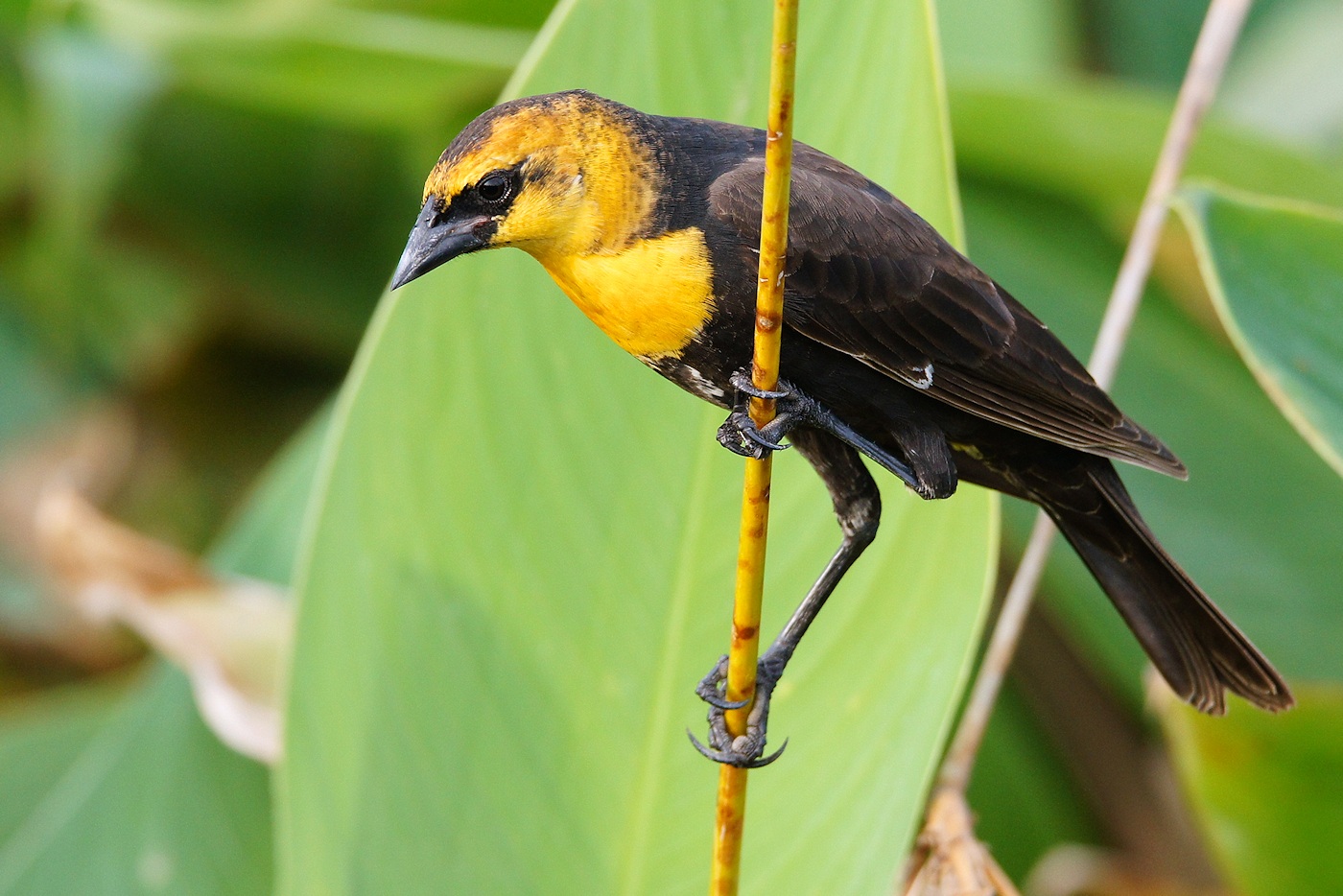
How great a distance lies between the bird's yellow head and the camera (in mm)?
1234

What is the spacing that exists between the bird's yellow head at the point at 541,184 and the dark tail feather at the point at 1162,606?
0.62m

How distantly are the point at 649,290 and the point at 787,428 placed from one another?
180 mm

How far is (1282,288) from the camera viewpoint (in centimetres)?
144

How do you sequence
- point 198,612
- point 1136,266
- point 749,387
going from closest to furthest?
point 749,387, point 1136,266, point 198,612

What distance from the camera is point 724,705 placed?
1.29m

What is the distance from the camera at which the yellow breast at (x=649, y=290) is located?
1.27 m

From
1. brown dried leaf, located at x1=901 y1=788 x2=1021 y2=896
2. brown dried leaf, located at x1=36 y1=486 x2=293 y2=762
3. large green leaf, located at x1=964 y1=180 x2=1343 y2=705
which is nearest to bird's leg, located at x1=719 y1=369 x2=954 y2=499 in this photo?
brown dried leaf, located at x1=901 y1=788 x2=1021 y2=896

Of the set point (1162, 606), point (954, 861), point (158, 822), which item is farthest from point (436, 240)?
point (158, 822)

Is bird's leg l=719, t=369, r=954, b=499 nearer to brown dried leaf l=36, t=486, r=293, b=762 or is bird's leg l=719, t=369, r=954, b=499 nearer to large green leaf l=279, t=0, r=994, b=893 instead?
large green leaf l=279, t=0, r=994, b=893

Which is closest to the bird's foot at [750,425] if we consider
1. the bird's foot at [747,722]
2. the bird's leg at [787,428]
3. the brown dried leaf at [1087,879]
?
the bird's leg at [787,428]

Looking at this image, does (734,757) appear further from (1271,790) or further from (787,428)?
(1271,790)

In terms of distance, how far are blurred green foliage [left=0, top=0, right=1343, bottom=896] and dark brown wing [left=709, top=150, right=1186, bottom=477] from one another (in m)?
0.15

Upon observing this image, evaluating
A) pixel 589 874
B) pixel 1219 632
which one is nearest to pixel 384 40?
pixel 589 874

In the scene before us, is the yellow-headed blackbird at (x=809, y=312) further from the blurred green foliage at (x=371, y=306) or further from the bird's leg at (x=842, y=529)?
the blurred green foliage at (x=371, y=306)
